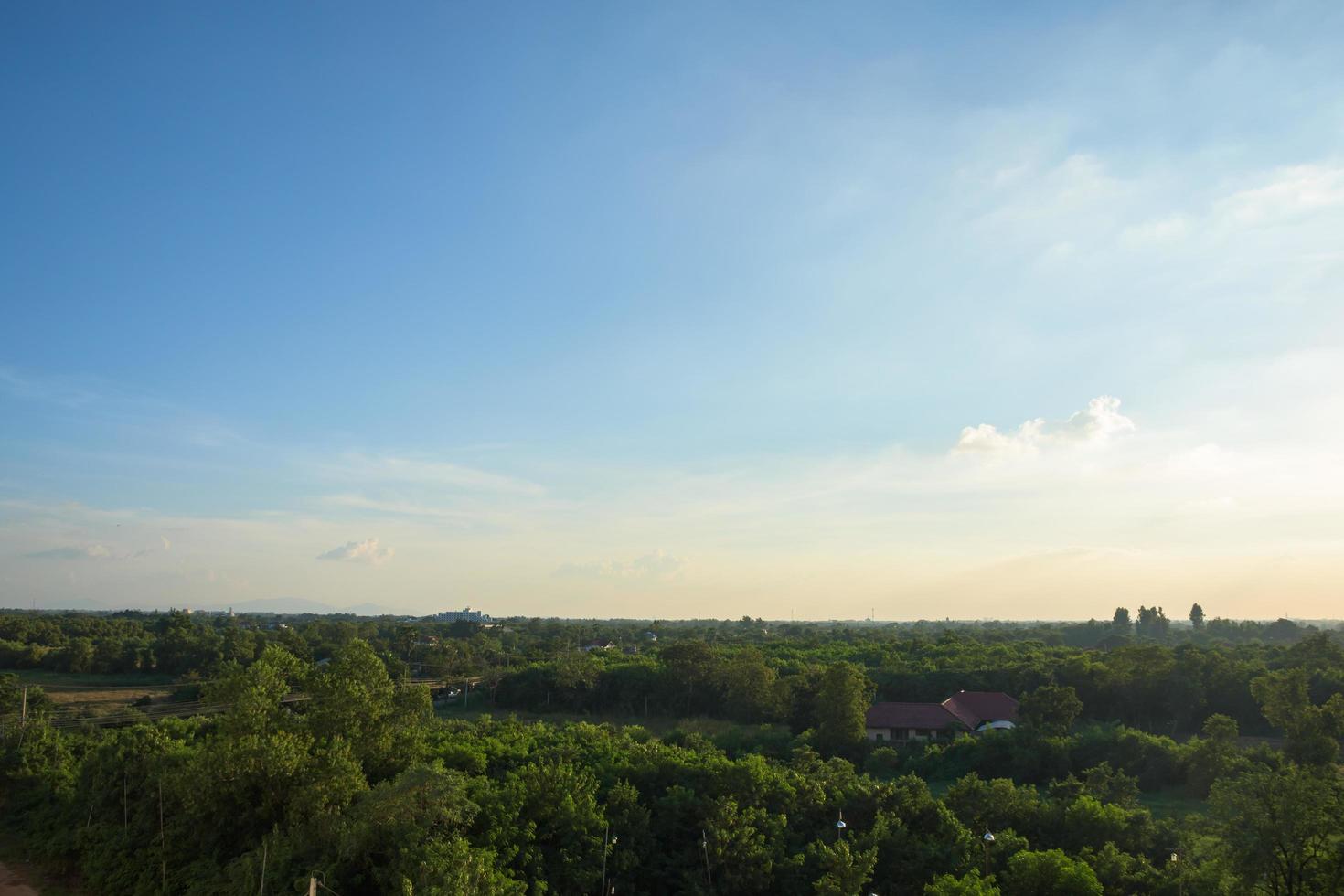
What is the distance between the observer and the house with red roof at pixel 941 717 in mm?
44281

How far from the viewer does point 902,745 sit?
129ft

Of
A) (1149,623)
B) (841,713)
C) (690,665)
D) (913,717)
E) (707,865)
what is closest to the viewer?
(707,865)

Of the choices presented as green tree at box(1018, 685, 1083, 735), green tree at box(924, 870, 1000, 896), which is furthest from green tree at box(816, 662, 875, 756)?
green tree at box(924, 870, 1000, 896)

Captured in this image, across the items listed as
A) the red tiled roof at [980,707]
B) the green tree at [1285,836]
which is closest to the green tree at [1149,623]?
the red tiled roof at [980,707]

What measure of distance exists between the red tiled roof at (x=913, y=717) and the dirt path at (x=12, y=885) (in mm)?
37406

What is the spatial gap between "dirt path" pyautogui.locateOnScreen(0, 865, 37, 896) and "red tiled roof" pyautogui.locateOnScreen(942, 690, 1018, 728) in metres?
41.7

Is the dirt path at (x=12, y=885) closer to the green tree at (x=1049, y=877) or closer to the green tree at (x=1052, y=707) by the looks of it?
the green tree at (x=1049, y=877)

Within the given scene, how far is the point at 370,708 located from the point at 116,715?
1201 inches

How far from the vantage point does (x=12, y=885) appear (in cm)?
2228

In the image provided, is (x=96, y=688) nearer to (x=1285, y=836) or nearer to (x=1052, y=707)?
(x=1052, y=707)

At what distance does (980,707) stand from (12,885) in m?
45.5

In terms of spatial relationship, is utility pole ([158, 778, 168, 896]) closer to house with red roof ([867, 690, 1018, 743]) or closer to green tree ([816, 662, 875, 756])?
green tree ([816, 662, 875, 756])

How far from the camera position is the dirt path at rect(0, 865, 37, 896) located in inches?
850

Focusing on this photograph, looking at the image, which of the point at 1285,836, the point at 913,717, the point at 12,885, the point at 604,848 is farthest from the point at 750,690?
the point at 12,885
